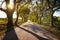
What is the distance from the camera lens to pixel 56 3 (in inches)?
1160

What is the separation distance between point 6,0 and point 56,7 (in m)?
12.0

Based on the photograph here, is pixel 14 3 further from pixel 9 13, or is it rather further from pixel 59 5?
pixel 59 5

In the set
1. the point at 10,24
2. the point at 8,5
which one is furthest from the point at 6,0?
the point at 10,24

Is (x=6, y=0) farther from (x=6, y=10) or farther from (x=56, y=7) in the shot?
(x=56, y=7)

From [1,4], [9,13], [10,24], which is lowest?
[10,24]

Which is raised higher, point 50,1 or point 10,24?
point 50,1

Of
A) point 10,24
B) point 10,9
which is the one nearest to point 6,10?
point 10,9

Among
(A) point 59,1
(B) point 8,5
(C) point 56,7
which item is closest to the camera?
(B) point 8,5

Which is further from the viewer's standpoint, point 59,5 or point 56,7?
point 56,7

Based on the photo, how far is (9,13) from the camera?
23.5 metres

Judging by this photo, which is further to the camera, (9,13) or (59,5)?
(59,5)

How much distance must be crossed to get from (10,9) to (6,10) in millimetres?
680

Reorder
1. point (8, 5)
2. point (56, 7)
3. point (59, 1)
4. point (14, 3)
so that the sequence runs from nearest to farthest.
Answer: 1. point (8, 5)
2. point (14, 3)
3. point (59, 1)
4. point (56, 7)

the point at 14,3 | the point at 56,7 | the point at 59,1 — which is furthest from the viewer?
the point at 56,7
